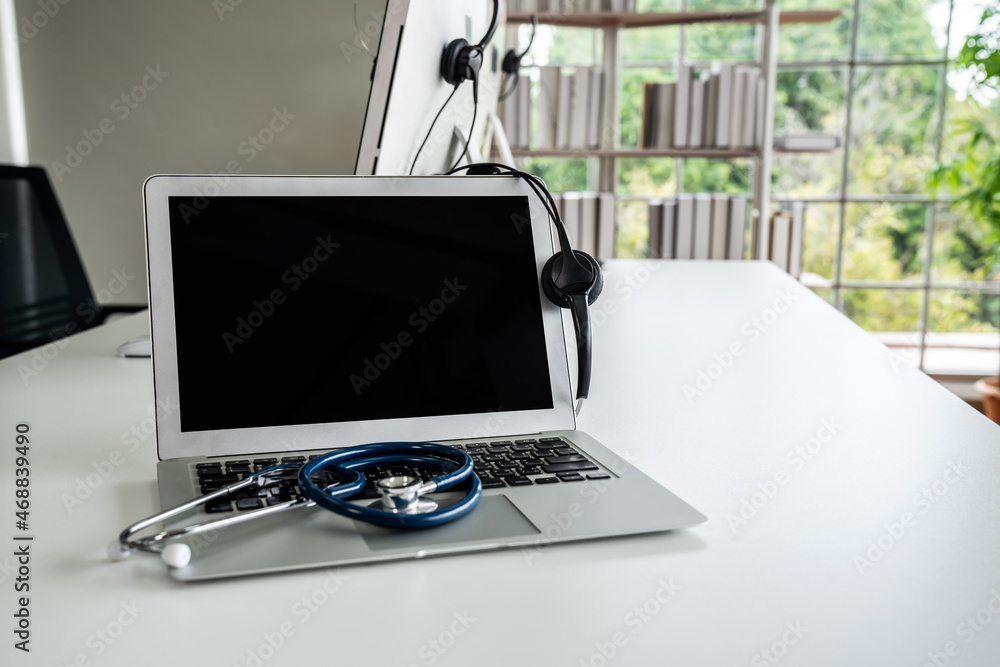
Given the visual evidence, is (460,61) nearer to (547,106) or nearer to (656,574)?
(656,574)

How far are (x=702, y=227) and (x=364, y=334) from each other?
253cm

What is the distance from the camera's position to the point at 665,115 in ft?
9.64

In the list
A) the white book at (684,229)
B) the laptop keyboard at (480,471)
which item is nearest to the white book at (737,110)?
the white book at (684,229)

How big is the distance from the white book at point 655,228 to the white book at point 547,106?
0.45 meters

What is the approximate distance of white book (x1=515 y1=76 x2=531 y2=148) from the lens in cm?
291

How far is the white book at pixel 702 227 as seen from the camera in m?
2.98

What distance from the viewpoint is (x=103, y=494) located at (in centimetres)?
56

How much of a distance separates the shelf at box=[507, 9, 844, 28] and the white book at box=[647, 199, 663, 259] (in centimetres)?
66

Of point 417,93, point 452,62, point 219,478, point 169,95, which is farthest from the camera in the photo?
point 169,95

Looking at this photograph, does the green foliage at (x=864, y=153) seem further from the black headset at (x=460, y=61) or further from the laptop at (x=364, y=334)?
the laptop at (x=364, y=334)

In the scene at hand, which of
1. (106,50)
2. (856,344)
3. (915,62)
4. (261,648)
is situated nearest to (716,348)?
(856,344)

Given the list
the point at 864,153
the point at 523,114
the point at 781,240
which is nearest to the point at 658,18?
the point at 523,114

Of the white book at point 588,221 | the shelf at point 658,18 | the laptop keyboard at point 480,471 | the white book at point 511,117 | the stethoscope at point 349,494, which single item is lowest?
the laptop keyboard at point 480,471

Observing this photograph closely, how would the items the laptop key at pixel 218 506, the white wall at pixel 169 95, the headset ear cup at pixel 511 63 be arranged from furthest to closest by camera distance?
1. the headset ear cup at pixel 511 63
2. the white wall at pixel 169 95
3. the laptop key at pixel 218 506
